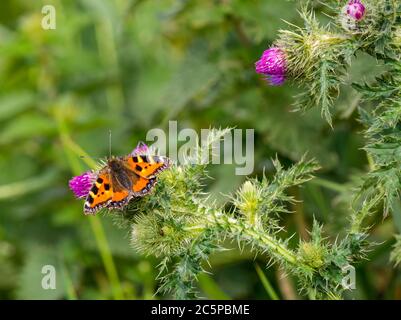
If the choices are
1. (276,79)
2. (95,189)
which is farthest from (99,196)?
(276,79)

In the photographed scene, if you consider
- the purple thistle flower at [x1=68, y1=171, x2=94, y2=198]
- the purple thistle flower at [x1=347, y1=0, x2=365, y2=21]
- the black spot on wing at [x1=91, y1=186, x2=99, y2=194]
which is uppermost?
the purple thistle flower at [x1=347, y1=0, x2=365, y2=21]

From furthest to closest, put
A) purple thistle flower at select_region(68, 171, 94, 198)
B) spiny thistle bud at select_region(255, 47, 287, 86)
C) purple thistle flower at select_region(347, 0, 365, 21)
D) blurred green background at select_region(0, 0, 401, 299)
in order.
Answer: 1. blurred green background at select_region(0, 0, 401, 299)
2. purple thistle flower at select_region(68, 171, 94, 198)
3. spiny thistle bud at select_region(255, 47, 287, 86)
4. purple thistle flower at select_region(347, 0, 365, 21)

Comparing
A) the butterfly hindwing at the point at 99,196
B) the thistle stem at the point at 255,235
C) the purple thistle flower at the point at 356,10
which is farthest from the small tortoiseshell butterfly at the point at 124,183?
the purple thistle flower at the point at 356,10

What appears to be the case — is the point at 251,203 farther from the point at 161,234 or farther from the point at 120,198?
the point at 120,198

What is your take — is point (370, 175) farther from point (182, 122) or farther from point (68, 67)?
point (68, 67)

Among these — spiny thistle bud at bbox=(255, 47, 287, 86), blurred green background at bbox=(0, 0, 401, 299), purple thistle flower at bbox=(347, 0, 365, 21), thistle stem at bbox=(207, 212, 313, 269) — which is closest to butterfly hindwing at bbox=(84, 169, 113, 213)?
thistle stem at bbox=(207, 212, 313, 269)

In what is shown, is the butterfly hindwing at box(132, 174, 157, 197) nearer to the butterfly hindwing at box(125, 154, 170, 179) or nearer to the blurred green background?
the butterfly hindwing at box(125, 154, 170, 179)

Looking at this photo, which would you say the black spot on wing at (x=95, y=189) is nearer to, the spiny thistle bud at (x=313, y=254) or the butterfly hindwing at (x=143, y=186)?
the butterfly hindwing at (x=143, y=186)
